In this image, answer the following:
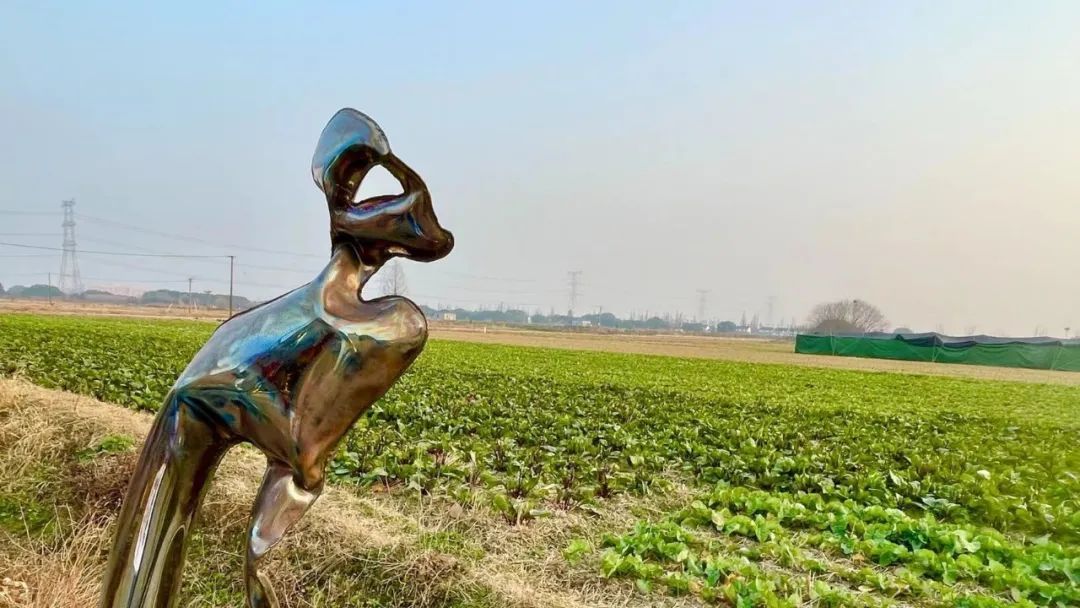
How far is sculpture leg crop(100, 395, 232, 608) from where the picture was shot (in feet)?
1.90

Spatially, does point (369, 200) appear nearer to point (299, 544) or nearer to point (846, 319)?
point (299, 544)

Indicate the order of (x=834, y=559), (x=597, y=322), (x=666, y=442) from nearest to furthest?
(x=834, y=559), (x=666, y=442), (x=597, y=322)

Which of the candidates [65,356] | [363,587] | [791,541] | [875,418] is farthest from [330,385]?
[65,356]

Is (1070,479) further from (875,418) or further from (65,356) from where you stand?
(65,356)

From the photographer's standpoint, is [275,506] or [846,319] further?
[846,319]

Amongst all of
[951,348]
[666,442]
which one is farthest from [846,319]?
[666,442]

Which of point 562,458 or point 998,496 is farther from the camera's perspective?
point 562,458

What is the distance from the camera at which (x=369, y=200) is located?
1.77 feet

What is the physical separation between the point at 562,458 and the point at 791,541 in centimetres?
226

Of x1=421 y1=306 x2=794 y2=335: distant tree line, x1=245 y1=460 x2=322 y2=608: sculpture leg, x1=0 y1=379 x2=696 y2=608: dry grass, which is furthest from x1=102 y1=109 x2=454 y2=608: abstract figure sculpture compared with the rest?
x1=421 y1=306 x2=794 y2=335: distant tree line

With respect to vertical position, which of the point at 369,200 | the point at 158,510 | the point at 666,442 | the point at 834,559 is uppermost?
the point at 369,200

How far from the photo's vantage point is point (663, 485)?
5223 mm

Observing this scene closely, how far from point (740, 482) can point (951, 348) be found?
34.9 metres

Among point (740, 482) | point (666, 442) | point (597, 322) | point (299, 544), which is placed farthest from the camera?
point (597, 322)
